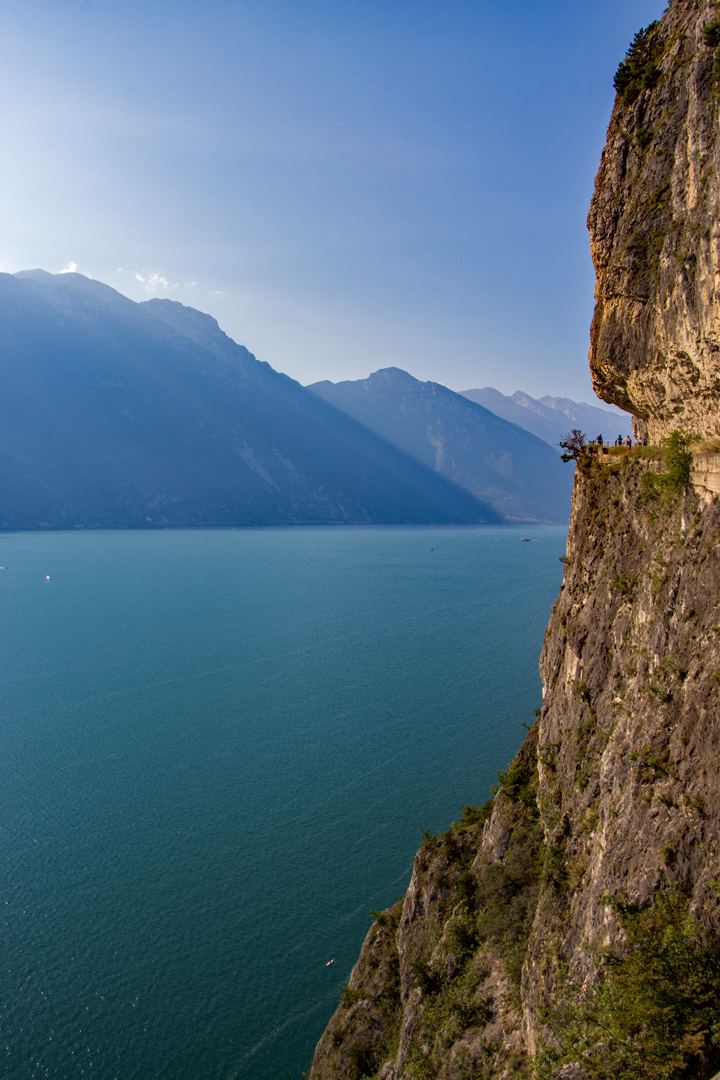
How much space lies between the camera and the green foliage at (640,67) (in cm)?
1166

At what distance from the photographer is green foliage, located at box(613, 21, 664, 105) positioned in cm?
1166

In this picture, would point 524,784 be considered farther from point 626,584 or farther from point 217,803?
point 217,803

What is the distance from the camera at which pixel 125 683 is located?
173 feet

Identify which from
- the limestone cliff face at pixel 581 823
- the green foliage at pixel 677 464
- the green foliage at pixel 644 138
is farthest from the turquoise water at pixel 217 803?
the green foliage at pixel 644 138

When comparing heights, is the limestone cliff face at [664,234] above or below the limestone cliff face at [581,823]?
above

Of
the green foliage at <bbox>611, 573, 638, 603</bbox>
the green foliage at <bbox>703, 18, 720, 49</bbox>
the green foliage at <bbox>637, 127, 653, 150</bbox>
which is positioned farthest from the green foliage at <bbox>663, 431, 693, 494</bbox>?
the green foliage at <bbox>703, 18, 720, 49</bbox>

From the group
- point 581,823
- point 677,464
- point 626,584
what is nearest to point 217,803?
point 581,823

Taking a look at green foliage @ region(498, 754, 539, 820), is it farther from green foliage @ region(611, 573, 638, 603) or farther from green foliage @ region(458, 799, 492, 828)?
green foliage @ region(611, 573, 638, 603)

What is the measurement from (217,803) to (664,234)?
3309 centimetres

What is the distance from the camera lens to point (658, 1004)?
815 cm

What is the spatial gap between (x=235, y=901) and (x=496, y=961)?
15720 millimetres

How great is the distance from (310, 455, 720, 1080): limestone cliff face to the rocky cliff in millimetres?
46

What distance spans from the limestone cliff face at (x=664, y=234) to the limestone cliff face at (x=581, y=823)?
141cm

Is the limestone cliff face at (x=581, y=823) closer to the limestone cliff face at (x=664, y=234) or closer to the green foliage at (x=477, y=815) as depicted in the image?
the green foliage at (x=477, y=815)
